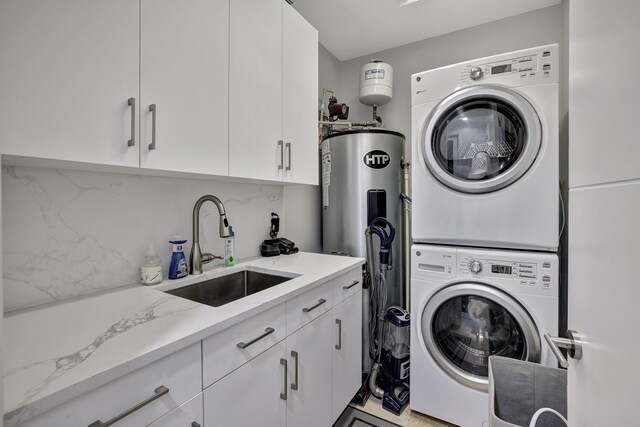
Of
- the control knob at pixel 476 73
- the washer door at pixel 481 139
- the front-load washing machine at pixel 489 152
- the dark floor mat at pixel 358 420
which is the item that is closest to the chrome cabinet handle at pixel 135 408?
the dark floor mat at pixel 358 420

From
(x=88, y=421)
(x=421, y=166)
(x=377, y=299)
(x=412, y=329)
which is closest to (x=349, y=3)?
(x=421, y=166)

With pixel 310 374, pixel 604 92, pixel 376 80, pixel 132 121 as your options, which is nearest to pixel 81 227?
pixel 132 121

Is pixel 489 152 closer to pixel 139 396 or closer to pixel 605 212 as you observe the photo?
pixel 605 212

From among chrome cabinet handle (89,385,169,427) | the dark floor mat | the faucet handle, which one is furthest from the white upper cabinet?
the dark floor mat

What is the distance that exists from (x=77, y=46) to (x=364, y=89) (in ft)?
6.66

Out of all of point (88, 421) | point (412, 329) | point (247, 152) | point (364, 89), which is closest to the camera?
point (88, 421)

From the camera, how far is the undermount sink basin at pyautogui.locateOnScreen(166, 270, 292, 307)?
52.3 inches

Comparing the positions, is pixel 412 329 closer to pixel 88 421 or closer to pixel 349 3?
pixel 88 421

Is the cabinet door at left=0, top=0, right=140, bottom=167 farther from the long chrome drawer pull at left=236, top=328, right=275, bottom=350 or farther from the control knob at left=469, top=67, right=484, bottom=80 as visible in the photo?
the control knob at left=469, top=67, right=484, bottom=80

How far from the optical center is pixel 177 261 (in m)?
1.28

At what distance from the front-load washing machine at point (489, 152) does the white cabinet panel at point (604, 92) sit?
873 mm

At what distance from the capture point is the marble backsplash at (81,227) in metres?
0.91

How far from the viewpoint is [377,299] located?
198 cm

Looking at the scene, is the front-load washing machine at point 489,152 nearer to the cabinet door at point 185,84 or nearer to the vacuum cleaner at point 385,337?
the vacuum cleaner at point 385,337
